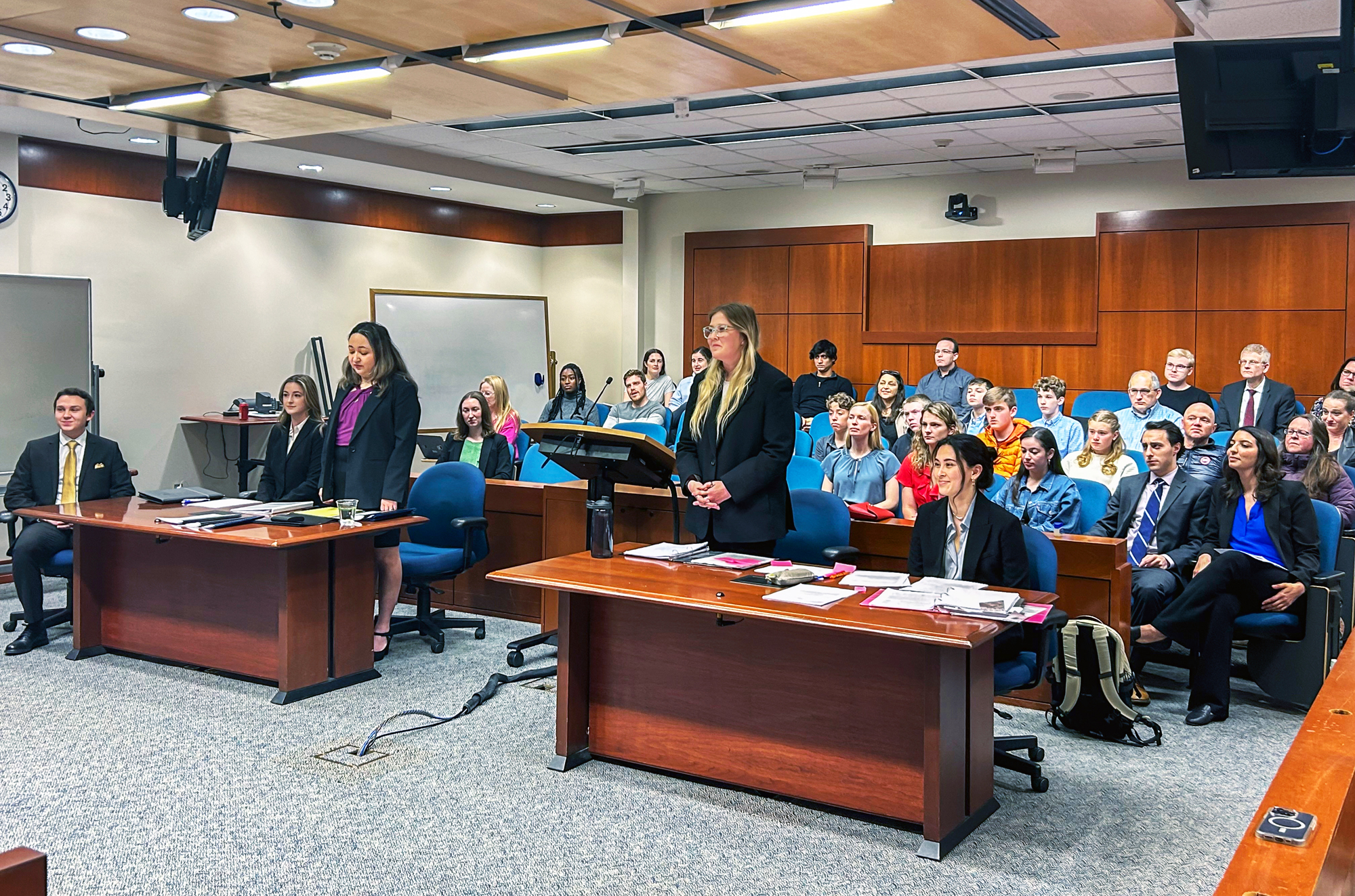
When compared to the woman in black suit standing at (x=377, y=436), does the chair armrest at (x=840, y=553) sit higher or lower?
lower

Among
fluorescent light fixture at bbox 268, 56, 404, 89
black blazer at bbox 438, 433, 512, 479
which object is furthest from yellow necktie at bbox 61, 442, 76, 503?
fluorescent light fixture at bbox 268, 56, 404, 89

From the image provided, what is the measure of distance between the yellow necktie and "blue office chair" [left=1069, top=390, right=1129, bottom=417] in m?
7.06

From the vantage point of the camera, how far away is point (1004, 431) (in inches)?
241

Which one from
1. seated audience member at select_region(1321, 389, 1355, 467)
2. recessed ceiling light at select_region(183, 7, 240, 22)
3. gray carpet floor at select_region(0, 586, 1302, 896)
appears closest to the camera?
gray carpet floor at select_region(0, 586, 1302, 896)

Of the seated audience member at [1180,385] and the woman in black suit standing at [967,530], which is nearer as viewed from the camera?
the woman in black suit standing at [967,530]

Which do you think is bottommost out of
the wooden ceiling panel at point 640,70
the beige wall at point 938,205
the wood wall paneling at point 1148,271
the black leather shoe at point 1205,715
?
the black leather shoe at point 1205,715

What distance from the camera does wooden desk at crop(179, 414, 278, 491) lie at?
8.70m

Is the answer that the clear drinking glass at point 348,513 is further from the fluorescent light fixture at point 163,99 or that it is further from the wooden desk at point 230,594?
Result: the fluorescent light fixture at point 163,99

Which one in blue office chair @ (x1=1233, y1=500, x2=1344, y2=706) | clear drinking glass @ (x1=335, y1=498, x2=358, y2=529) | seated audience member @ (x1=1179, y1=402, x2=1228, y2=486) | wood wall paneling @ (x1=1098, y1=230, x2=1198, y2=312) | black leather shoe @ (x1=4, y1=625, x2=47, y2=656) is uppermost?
wood wall paneling @ (x1=1098, y1=230, x2=1198, y2=312)

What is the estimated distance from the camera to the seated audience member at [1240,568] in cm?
475

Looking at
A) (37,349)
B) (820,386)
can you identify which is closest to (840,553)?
(820,386)

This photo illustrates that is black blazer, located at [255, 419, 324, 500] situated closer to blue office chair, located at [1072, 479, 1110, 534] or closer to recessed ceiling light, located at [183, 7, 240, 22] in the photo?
recessed ceiling light, located at [183, 7, 240, 22]

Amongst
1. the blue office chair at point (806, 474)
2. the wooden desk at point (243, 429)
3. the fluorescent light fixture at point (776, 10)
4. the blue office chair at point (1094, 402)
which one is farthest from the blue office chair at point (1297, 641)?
the wooden desk at point (243, 429)

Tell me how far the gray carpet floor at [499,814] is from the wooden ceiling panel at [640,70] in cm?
270
